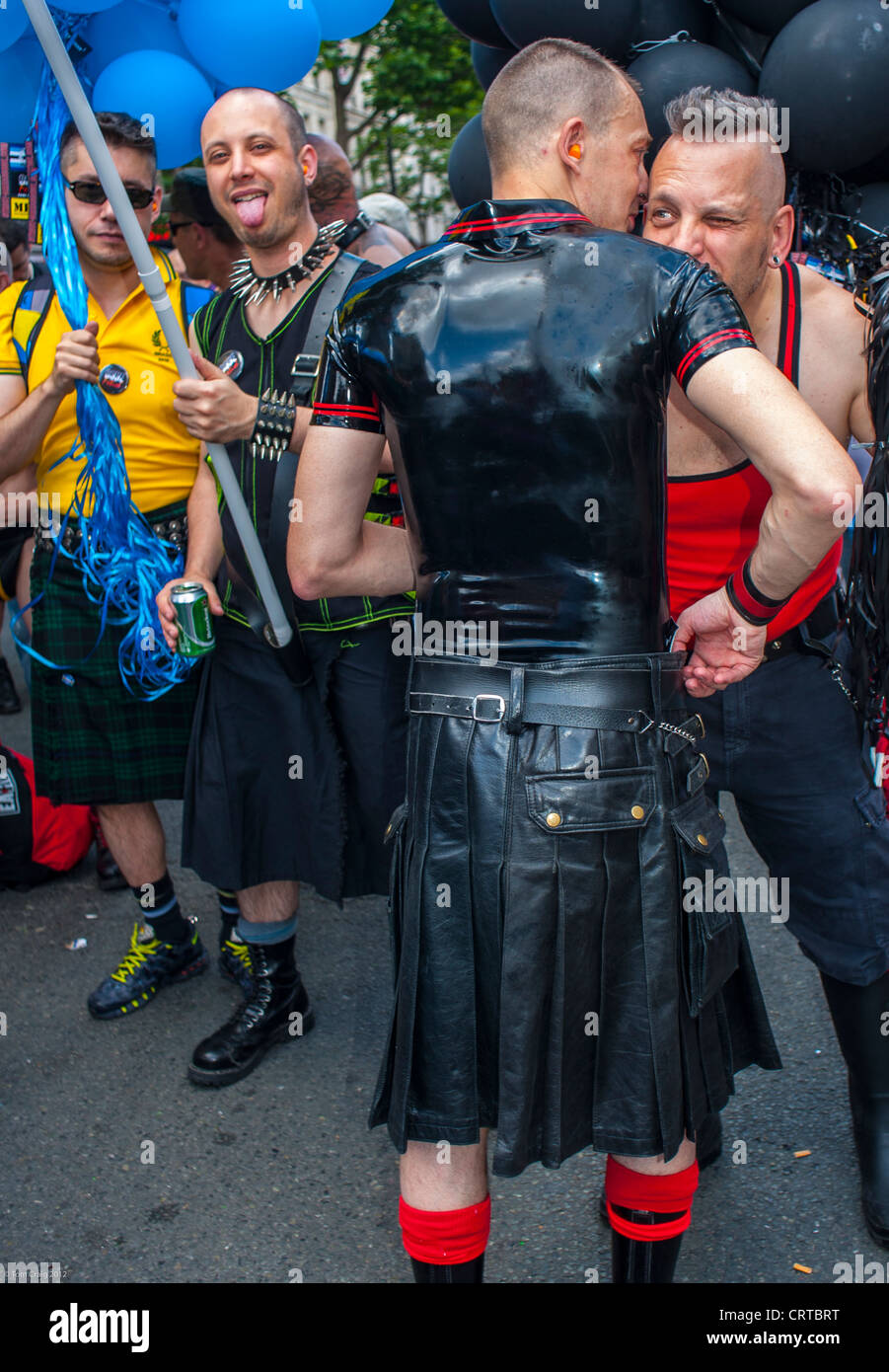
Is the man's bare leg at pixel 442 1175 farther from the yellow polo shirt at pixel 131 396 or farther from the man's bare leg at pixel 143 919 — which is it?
the yellow polo shirt at pixel 131 396

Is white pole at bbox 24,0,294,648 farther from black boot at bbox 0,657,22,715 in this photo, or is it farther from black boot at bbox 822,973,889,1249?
black boot at bbox 0,657,22,715

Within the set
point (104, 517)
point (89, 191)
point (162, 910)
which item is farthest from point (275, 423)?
point (162, 910)

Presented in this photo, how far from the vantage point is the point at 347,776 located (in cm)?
299

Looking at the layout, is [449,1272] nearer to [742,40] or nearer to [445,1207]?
[445,1207]

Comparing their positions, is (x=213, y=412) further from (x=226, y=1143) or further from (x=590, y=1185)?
(x=590, y=1185)

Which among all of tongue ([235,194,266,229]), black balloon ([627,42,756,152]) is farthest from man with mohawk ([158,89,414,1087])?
black balloon ([627,42,756,152])

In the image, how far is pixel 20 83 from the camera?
288 centimetres

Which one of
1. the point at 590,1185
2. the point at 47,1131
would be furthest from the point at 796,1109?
the point at 47,1131

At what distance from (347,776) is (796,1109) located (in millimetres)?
1326

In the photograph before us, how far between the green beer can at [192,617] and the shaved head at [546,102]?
1277mm

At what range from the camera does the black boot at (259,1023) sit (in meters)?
3.06

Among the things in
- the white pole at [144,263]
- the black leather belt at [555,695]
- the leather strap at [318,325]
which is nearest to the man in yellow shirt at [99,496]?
the white pole at [144,263]

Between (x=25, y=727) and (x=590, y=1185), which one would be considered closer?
Answer: (x=590, y=1185)

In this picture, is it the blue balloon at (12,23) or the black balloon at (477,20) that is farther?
the black balloon at (477,20)
